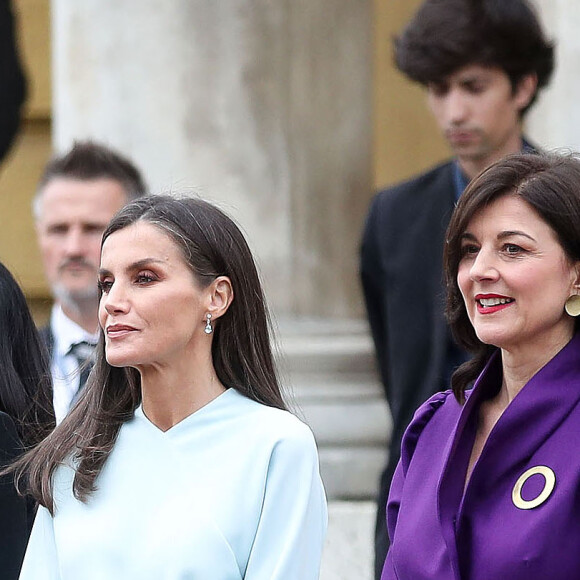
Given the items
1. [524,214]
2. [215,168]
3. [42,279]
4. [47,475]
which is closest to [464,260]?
[524,214]

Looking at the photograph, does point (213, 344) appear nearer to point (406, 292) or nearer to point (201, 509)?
point (201, 509)

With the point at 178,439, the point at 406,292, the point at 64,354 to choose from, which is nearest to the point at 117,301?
the point at 178,439

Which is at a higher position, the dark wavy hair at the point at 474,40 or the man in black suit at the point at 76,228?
the dark wavy hair at the point at 474,40

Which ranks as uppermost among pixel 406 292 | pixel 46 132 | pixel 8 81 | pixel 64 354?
pixel 406 292

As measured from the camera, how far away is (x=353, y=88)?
762 cm

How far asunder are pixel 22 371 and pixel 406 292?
117 cm

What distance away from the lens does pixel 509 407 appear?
12.2ft

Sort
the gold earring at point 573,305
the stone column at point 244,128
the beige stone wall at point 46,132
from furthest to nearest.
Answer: the beige stone wall at point 46,132 < the stone column at point 244,128 < the gold earring at point 573,305

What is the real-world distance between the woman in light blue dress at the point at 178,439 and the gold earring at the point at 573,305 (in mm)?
597

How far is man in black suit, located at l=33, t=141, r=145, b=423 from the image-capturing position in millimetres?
5504

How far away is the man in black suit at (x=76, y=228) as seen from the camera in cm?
550

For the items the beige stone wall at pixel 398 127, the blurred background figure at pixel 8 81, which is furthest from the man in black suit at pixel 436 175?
the blurred background figure at pixel 8 81

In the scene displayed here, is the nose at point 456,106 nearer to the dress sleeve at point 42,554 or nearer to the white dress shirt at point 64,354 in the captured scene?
the white dress shirt at point 64,354

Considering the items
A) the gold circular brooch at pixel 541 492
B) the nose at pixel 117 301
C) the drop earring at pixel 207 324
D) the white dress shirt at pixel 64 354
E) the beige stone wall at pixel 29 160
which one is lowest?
the beige stone wall at pixel 29 160
